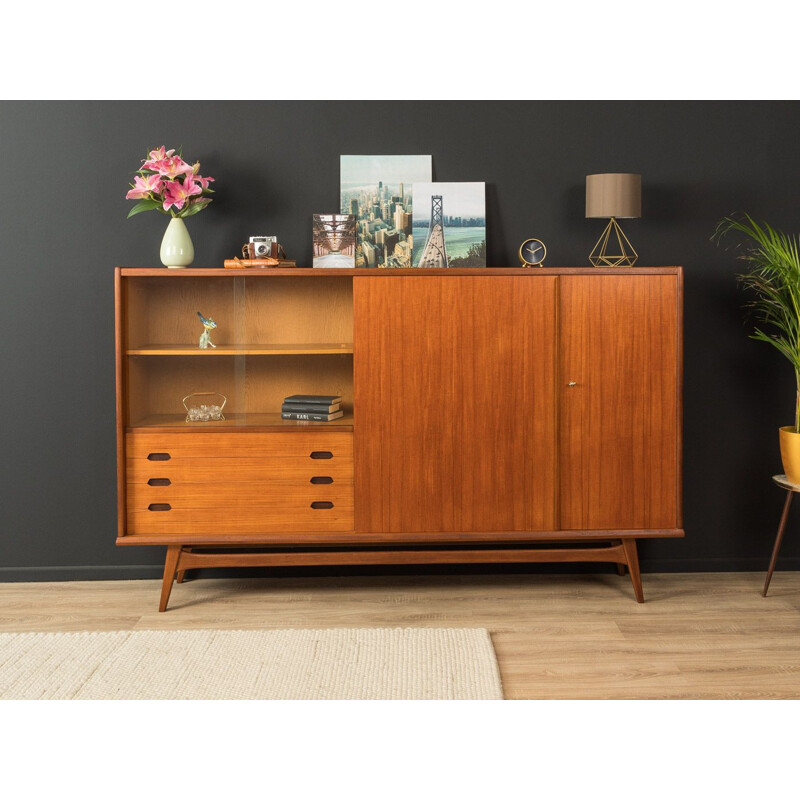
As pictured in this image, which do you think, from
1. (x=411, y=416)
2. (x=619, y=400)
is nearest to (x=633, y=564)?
(x=619, y=400)

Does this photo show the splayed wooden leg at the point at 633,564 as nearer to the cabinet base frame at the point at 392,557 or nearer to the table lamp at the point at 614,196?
the cabinet base frame at the point at 392,557

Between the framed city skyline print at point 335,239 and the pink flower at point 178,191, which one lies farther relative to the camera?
the framed city skyline print at point 335,239

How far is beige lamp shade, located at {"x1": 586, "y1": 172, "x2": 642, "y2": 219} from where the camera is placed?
3723 mm

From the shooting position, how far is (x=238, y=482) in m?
3.62

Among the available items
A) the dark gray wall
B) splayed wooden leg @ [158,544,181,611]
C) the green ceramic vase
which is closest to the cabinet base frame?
splayed wooden leg @ [158,544,181,611]

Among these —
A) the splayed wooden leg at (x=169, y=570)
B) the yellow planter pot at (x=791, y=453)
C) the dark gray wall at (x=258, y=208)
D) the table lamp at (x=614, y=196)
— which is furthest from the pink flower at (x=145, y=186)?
the yellow planter pot at (x=791, y=453)

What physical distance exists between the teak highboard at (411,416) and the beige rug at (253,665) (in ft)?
1.31

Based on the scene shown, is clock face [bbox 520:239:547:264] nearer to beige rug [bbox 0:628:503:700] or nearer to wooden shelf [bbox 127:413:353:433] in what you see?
wooden shelf [bbox 127:413:353:433]

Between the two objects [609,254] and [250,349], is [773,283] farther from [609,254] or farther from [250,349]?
[250,349]

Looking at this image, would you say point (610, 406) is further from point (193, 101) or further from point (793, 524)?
point (193, 101)

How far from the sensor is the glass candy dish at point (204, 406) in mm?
3678

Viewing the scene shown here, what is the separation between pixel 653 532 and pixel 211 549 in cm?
204

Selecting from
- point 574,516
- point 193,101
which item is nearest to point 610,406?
point 574,516

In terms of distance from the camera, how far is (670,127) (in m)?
4.00
